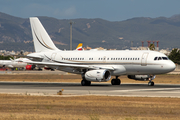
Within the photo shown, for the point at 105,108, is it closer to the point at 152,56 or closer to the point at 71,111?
the point at 71,111

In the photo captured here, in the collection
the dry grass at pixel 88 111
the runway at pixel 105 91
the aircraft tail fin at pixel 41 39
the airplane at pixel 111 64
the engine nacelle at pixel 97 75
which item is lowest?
the dry grass at pixel 88 111

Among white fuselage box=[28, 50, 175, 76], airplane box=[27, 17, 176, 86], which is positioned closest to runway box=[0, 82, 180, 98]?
airplane box=[27, 17, 176, 86]

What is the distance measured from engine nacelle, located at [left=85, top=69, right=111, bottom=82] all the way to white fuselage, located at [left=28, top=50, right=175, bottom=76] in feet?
4.19

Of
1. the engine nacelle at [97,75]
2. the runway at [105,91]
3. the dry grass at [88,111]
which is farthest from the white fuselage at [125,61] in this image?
the dry grass at [88,111]

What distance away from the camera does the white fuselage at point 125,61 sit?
4259 centimetres

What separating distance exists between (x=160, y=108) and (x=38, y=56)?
34161 millimetres

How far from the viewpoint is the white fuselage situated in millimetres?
42594

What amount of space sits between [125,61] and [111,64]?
79.7 inches

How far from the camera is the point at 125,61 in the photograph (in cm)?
4428

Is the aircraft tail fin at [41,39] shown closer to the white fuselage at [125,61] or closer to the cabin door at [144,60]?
the white fuselage at [125,61]

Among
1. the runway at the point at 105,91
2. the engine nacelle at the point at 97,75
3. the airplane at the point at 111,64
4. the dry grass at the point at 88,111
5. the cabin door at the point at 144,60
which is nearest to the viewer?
the dry grass at the point at 88,111

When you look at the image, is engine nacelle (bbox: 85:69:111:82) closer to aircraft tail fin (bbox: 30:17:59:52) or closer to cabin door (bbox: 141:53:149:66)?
cabin door (bbox: 141:53:149:66)

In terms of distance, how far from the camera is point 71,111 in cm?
1923

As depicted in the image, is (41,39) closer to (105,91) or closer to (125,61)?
(125,61)
